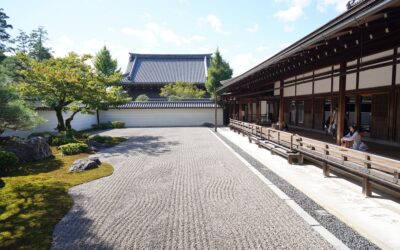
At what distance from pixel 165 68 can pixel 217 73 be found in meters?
9.61

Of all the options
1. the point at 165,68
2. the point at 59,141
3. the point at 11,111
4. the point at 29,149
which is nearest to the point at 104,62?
the point at 165,68

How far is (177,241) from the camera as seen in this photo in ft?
13.3

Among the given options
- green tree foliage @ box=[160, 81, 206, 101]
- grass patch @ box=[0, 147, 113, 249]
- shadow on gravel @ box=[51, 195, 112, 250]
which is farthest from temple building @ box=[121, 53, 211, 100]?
shadow on gravel @ box=[51, 195, 112, 250]

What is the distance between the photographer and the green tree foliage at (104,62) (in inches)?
1361

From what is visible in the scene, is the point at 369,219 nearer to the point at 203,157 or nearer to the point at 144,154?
the point at 203,157

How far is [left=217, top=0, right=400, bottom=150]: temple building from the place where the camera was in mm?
5414

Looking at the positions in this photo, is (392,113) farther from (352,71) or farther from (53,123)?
(53,123)

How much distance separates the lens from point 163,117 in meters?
30.1

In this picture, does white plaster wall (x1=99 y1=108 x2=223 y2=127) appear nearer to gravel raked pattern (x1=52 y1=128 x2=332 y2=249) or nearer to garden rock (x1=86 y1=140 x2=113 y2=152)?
garden rock (x1=86 y1=140 x2=113 y2=152)

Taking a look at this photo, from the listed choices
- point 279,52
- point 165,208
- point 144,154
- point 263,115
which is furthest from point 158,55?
point 165,208

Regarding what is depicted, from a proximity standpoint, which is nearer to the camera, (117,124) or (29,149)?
(29,149)

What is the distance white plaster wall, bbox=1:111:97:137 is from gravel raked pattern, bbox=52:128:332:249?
31.7 ft

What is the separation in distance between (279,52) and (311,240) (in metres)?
6.32

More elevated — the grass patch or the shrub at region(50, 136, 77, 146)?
the shrub at region(50, 136, 77, 146)
